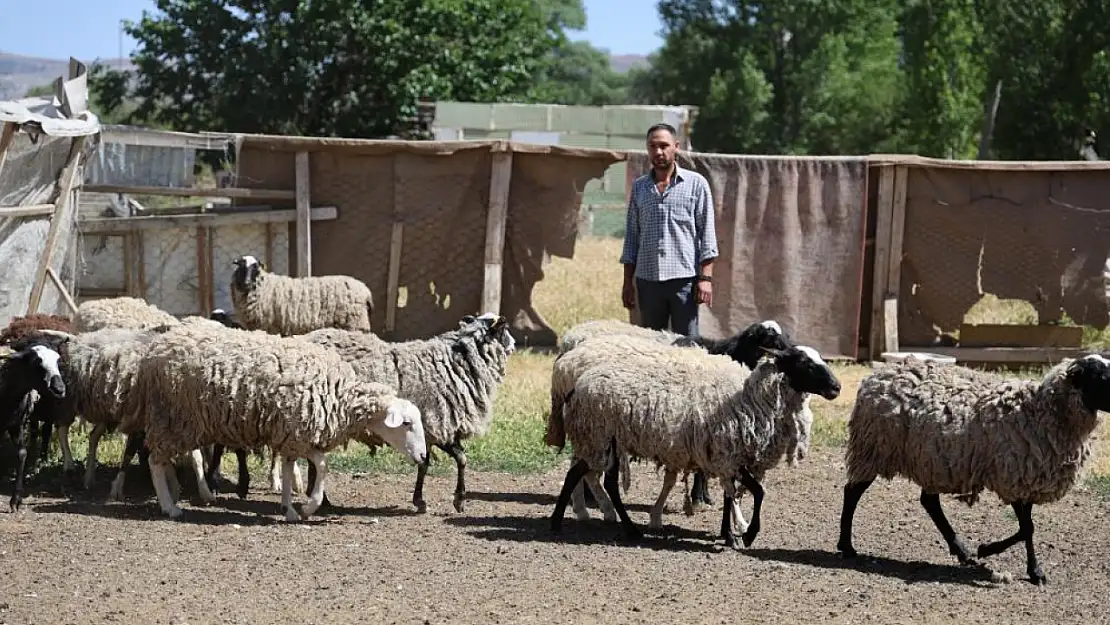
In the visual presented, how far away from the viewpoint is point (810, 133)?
48969 mm

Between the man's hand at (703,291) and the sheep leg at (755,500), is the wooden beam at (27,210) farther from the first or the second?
the sheep leg at (755,500)

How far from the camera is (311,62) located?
28.9 m

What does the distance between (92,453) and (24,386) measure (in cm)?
76

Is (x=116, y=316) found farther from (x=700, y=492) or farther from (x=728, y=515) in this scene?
(x=728, y=515)

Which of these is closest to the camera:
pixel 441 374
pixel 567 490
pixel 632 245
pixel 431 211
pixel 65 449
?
pixel 567 490

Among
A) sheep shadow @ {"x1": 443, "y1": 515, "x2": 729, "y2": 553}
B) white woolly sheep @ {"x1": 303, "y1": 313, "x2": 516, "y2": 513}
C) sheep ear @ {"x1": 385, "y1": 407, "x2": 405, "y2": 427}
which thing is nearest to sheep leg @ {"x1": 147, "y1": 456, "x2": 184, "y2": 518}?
white woolly sheep @ {"x1": 303, "y1": 313, "x2": 516, "y2": 513}

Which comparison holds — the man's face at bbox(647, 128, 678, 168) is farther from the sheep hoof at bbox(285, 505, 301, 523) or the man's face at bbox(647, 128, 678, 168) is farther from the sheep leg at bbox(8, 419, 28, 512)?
the sheep leg at bbox(8, 419, 28, 512)

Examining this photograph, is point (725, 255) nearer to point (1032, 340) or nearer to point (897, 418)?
point (1032, 340)

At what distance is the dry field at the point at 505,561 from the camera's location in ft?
21.7

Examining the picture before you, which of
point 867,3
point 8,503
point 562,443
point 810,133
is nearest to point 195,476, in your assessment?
point 8,503

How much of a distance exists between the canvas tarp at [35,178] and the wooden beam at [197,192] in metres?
1.52

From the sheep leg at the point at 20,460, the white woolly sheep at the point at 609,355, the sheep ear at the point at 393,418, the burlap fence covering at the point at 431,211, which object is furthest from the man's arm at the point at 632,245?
the sheep leg at the point at 20,460

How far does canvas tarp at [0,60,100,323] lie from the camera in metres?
11.1

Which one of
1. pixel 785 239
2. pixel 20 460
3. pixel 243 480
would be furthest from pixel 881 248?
pixel 20 460
